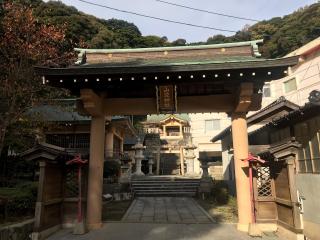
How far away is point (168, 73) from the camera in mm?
9234

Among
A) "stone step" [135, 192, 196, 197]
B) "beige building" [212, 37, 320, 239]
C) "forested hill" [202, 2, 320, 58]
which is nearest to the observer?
"beige building" [212, 37, 320, 239]

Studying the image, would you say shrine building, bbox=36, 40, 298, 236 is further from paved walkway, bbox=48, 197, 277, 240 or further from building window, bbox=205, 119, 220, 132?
building window, bbox=205, 119, 220, 132

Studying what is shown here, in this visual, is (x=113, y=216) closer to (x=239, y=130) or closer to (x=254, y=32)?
(x=239, y=130)

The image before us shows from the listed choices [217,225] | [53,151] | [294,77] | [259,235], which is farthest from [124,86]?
[294,77]

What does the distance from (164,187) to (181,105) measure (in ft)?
40.9

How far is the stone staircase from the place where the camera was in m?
20.3

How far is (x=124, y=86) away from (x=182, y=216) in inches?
237

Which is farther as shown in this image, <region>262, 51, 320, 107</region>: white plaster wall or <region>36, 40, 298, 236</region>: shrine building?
<region>262, 51, 320, 107</region>: white plaster wall

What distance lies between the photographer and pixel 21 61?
13.3m

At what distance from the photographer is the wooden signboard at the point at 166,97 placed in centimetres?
988

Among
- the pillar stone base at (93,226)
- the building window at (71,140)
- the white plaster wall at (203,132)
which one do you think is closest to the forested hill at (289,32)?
the white plaster wall at (203,132)

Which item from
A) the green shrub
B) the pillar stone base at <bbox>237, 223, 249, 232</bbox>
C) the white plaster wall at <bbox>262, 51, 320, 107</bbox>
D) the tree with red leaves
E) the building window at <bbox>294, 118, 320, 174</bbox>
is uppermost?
the white plaster wall at <bbox>262, 51, 320, 107</bbox>

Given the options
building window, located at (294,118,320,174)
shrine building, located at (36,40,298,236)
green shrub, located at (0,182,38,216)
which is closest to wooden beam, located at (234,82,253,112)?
shrine building, located at (36,40,298,236)

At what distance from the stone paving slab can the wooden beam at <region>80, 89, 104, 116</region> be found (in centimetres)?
407
